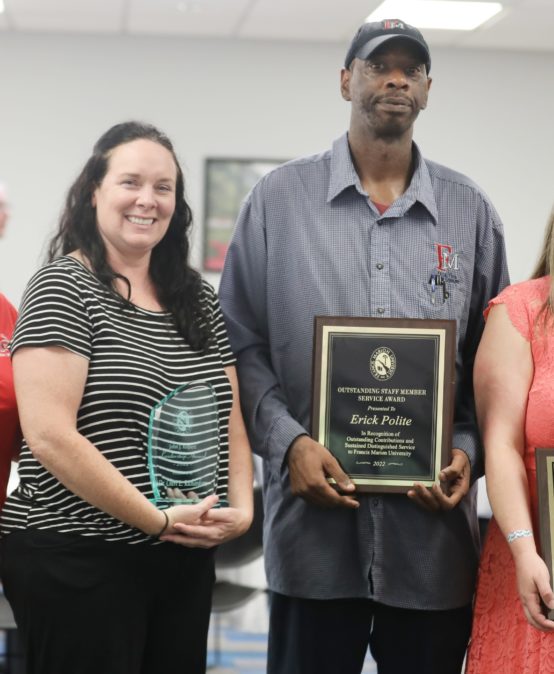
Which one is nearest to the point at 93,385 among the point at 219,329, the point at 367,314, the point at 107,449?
the point at 107,449

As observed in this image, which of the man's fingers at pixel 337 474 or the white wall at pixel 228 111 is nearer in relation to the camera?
the man's fingers at pixel 337 474

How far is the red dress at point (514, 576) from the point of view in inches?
73.6

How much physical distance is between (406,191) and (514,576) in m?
0.81

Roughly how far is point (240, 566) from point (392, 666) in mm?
1621

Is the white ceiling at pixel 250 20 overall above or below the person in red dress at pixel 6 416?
above

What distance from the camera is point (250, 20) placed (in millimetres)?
7113

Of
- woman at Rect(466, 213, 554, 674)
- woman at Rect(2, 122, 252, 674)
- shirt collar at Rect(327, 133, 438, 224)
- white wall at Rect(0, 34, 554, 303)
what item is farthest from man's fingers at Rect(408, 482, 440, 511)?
white wall at Rect(0, 34, 554, 303)

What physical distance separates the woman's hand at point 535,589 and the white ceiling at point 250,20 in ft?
17.7

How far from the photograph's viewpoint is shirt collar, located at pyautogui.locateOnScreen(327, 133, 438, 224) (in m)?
2.11

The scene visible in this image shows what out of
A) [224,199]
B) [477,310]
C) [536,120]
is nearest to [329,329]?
[477,310]

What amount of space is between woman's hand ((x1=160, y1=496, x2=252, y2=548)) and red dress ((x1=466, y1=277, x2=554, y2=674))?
0.50 meters

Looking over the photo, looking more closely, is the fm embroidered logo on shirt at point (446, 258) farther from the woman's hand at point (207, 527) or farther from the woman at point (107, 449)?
the woman's hand at point (207, 527)

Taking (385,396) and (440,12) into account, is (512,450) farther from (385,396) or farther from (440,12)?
(440,12)

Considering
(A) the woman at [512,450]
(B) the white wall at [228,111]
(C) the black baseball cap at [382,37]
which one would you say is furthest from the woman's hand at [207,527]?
(B) the white wall at [228,111]
